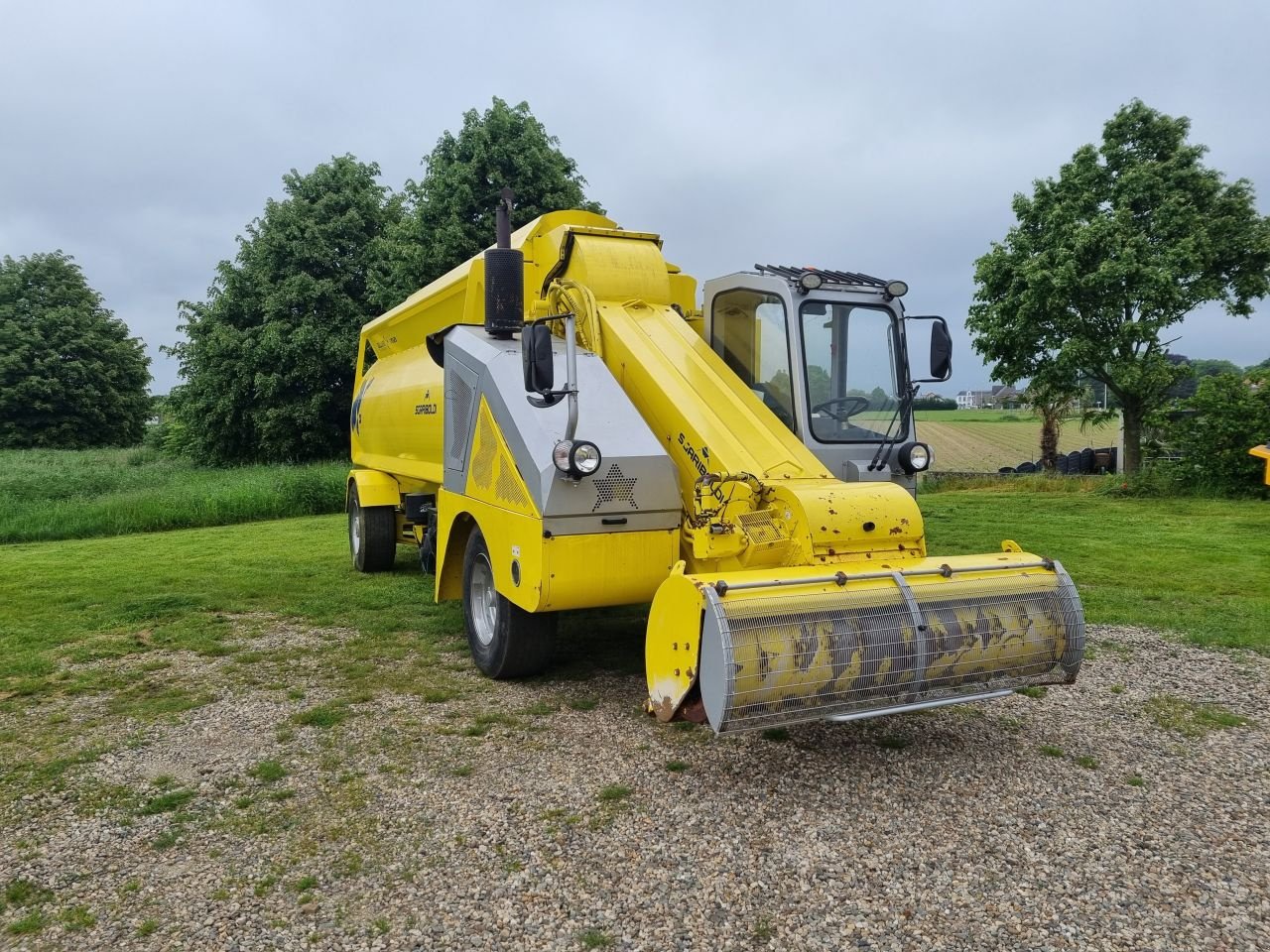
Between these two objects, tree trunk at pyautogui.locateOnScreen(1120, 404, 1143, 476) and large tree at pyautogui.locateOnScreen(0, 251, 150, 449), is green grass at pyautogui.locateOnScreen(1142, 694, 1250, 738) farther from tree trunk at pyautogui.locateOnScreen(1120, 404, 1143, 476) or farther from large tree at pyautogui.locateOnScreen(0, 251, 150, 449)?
large tree at pyautogui.locateOnScreen(0, 251, 150, 449)

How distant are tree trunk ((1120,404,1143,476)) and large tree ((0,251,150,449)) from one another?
40.6 m

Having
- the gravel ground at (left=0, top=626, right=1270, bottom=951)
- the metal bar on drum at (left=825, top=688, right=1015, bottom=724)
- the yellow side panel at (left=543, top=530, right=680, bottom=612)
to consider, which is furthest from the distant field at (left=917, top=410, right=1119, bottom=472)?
the metal bar on drum at (left=825, top=688, right=1015, bottom=724)

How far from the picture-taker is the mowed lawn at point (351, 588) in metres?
6.67

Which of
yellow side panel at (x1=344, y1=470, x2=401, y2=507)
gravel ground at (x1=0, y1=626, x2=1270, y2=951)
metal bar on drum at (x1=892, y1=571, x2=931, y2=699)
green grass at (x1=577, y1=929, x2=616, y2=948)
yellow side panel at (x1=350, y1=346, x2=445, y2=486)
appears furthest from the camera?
yellow side panel at (x1=344, y1=470, x2=401, y2=507)

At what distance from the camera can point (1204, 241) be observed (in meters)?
18.3

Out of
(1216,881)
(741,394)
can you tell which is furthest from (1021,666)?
(741,394)

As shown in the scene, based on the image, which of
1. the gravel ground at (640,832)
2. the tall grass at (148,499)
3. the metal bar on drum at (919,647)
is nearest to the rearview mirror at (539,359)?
the gravel ground at (640,832)

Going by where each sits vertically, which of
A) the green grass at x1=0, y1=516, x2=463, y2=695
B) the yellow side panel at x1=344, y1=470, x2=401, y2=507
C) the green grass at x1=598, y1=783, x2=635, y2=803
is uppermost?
the yellow side panel at x1=344, y1=470, x2=401, y2=507

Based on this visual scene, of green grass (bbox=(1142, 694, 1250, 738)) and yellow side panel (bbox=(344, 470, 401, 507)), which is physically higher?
yellow side panel (bbox=(344, 470, 401, 507))

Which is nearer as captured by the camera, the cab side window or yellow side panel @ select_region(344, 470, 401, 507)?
the cab side window

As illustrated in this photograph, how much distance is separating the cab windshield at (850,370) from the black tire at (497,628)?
2.17 m

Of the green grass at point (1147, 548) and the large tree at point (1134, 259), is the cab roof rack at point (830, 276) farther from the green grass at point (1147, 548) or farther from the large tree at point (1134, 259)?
the large tree at point (1134, 259)

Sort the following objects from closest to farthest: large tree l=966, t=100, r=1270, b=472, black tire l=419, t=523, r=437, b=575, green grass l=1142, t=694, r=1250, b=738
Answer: green grass l=1142, t=694, r=1250, b=738
black tire l=419, t=523, r=437, b=575
large tree l=966, t=100, r=1270, b=472

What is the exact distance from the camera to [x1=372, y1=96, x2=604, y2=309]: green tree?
20.6 m
